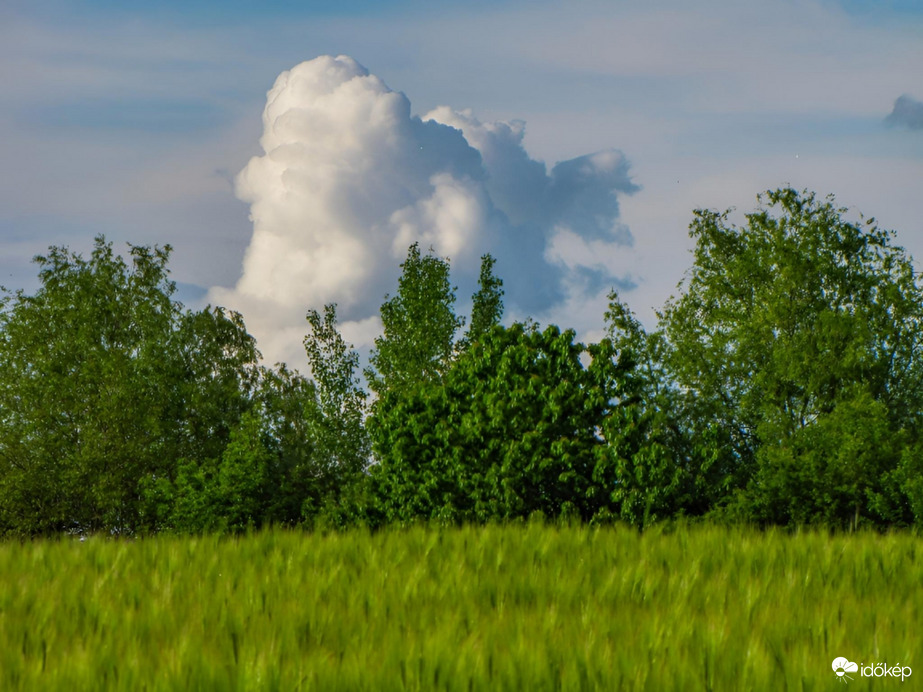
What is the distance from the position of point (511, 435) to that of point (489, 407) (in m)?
0.84

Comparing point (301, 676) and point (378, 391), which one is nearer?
point (301, 676)

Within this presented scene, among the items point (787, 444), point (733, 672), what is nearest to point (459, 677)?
point (733, 672)

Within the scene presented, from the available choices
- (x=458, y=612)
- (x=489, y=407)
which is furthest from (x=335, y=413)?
(x=458, y=612)

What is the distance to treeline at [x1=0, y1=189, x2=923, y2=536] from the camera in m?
21.6

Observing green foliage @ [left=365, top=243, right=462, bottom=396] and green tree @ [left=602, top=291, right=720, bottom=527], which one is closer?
green tree @ [left=602, top=291, right=720, bottom=527]

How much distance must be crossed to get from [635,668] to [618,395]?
59.9ft

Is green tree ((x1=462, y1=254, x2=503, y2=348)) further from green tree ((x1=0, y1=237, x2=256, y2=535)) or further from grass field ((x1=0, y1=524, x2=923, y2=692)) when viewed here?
grass field ((x1=0, y1=524, x2=923, y2=692))

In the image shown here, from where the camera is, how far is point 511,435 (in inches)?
851

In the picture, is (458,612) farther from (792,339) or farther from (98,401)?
(98,401)

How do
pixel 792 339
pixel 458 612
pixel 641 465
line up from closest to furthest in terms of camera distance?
pixel 458 612 < pixel 641 465 < pixel 792 339

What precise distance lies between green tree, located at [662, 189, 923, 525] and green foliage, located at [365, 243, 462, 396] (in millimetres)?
8163

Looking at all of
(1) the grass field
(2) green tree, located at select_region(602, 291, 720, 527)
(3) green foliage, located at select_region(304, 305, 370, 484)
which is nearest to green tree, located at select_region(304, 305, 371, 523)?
(3) green foliage, located at select_region(304, 305, 370, 484)

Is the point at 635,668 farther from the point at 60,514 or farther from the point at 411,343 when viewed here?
the point at 60,514

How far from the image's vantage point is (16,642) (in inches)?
186
